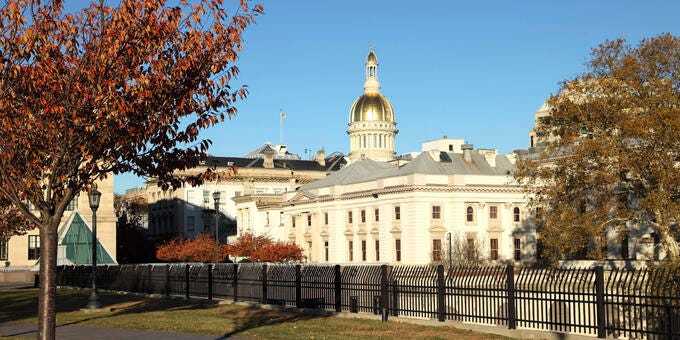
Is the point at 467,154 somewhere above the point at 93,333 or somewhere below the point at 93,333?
above

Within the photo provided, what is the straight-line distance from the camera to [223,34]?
56.1ft

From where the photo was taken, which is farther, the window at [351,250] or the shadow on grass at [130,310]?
the window at [351,250]

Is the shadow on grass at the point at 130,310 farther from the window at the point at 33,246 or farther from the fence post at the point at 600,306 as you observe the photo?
the window at the point at 33,246

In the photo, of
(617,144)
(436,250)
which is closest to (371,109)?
(436,250)

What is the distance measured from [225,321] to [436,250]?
62157 mm

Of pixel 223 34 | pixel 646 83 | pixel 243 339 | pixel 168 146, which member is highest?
pixel 646 83

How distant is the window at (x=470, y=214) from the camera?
90.6 metres

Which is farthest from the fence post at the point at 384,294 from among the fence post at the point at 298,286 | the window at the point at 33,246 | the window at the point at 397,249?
the window at the point at 33,246

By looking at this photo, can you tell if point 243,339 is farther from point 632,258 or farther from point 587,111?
point 632,258

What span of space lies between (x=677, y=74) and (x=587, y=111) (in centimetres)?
487

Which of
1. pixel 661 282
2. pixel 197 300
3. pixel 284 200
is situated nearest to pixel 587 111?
pixel 197 300

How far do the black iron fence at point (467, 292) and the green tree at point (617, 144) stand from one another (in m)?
17.7

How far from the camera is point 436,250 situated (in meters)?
88.2

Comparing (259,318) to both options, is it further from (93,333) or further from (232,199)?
(232,199)
